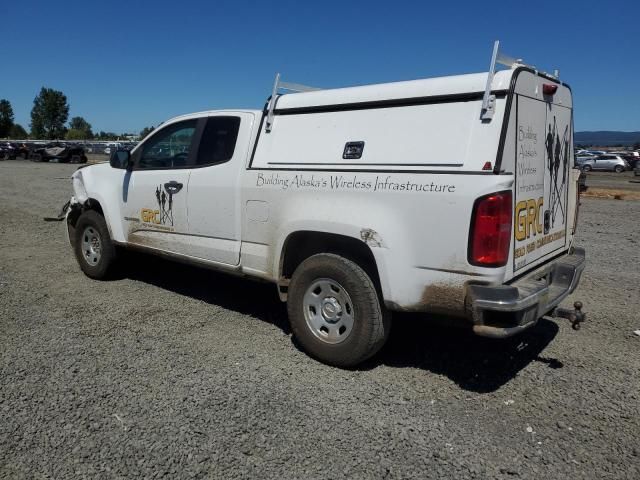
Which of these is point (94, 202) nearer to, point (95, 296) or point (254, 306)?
point (95, 296)

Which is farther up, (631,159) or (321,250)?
(321,250)

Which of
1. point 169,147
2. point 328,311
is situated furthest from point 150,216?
point 328,311

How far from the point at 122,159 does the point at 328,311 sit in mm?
3193

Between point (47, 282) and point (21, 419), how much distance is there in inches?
135

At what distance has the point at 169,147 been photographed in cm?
564

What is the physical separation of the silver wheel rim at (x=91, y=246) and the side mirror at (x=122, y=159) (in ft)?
2.88

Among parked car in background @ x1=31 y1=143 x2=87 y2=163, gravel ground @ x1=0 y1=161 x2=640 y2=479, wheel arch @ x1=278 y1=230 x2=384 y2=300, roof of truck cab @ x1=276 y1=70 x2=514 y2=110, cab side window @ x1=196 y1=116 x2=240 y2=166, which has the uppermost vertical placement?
roof of truck cab @ x1=276 y1=70 x2=514 y2=110

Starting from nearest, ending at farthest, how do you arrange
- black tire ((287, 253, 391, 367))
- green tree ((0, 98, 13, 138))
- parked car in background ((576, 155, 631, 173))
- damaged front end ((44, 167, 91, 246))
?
black tire ((287, 253, 391, 367)) < damaged front end ((44, 167, 91, 246)) < parked car in background ((576, 155, 631, 173)) < green tree ((0, 98, 13, 138))

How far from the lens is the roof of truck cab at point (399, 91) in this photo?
11.7 ft

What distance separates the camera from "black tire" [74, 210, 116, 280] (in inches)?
245

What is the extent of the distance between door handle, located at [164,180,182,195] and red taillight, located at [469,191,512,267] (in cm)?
301

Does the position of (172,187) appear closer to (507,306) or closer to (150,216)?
(150,216)

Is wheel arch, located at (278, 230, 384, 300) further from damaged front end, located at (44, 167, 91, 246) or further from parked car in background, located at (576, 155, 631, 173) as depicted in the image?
parked car in background, located at (576, 155, 631, 173)

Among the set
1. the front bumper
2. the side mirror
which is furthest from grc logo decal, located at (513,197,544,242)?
the side mirror
